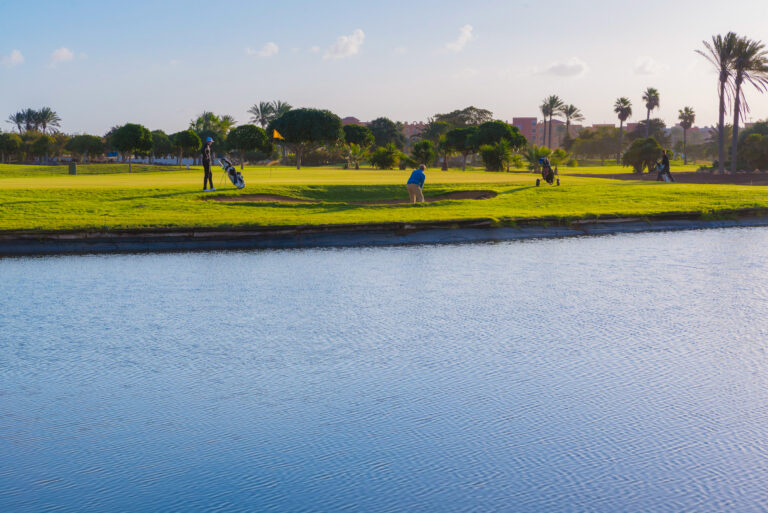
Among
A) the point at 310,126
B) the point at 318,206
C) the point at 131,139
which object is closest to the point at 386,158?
the point at 310,126

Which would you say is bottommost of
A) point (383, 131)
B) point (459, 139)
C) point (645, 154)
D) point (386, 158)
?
point (386, 158)

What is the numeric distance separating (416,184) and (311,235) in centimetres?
807

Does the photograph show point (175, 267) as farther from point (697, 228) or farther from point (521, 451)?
point (697, 228)

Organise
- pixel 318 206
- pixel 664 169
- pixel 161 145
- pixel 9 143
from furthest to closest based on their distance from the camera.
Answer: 1. pixel 161 145
2. pixel 9 143
3. pixel 664 169
4. pixel 318 206

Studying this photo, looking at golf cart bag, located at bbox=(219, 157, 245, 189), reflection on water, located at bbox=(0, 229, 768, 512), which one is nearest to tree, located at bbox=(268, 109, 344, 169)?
golf cart bag, located at bbox=(219, 157, 245, 189)

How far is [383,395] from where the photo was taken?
620 cm

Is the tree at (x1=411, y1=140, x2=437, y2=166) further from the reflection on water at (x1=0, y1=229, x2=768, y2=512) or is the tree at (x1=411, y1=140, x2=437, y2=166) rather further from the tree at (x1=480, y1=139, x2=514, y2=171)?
the reflection on water at (x1=0, y1=229, x2=768, y2=512)

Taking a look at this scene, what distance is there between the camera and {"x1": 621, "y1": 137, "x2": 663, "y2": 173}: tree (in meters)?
70.1

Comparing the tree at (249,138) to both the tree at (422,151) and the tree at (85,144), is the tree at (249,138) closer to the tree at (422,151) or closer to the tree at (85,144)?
the tree at (422,151)

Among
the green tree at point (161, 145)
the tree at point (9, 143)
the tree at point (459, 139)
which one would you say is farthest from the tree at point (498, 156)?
the tree at point (9, 143)

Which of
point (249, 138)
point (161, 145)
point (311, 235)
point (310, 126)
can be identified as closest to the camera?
point (311, 235)

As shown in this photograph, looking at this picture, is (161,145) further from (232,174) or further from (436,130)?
(232,174)

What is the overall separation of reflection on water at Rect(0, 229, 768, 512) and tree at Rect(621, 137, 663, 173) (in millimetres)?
61748

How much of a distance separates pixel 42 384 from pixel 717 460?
212 inches
